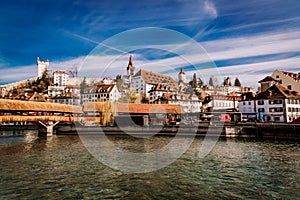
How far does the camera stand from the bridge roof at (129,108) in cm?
4708

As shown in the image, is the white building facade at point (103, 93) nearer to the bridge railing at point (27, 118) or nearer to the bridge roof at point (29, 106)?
the bridge roof at point (29, 106)

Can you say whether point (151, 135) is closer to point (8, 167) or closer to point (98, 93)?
point (8, 167)

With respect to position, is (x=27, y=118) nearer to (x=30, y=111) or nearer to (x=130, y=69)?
(x=30, y=111)

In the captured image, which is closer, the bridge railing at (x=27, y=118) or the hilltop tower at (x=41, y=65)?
the bridge railing at (x=27, y=118)

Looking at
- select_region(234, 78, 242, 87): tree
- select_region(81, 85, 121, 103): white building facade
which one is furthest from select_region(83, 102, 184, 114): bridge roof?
select_region(234, 78, 242, 87): tree

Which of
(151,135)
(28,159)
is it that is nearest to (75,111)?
(151,135)

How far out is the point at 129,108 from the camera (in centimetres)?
5378

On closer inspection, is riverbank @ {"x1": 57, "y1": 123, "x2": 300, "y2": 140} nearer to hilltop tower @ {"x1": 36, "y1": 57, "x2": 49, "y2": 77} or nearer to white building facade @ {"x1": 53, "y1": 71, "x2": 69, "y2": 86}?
white building facade @ {"x1": 53, "y1": 71, "x2": 69, "y2": 86}

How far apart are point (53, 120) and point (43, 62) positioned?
14632cm

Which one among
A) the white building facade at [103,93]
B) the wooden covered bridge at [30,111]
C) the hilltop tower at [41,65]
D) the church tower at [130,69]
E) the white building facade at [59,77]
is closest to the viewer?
the wooden covered bridge at [30,111]

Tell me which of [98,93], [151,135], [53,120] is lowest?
[151,135]

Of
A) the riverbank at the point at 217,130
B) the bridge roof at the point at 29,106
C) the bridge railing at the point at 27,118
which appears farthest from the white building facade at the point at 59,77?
the bridge railing at the point at 27,118

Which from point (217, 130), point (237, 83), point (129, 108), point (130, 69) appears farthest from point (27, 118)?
point (237, 83)

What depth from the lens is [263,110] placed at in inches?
2104
